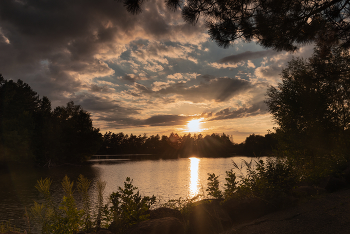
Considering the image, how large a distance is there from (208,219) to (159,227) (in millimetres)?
1689

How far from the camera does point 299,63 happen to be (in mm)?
20453

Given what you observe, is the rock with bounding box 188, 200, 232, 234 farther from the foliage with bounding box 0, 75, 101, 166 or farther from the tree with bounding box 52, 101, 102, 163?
the tree with bounding box 52, 101, 102, 163

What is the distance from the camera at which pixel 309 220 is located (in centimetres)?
505

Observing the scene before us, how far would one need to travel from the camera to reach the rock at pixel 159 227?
16.5ft

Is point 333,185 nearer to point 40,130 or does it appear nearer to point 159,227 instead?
point 159,227

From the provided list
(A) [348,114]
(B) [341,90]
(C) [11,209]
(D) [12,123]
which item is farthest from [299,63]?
(D) [12,123]

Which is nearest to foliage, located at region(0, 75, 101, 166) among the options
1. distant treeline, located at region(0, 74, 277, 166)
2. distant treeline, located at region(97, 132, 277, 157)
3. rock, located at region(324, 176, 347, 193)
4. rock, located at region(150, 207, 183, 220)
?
distant treeline, located at region(0, 74, 277, 166)

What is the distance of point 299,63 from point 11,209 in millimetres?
26261

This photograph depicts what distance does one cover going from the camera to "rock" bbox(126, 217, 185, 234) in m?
5.02

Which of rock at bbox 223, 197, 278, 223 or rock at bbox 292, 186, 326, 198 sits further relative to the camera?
rock at bbox 292, 186, 326, 198

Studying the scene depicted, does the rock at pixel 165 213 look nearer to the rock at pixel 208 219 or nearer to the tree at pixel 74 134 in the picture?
the rock at pixel 208 219

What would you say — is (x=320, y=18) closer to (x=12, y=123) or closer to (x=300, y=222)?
(x=300, y=222)

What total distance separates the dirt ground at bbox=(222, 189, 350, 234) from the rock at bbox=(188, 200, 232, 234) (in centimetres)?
65

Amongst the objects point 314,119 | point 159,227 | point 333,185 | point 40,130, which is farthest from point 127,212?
point 40,130
